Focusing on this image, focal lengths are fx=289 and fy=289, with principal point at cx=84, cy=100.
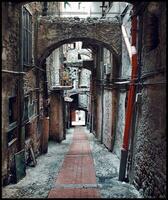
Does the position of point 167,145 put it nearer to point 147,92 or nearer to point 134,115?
point 147,92

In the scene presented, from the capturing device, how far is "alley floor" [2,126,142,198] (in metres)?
7.90

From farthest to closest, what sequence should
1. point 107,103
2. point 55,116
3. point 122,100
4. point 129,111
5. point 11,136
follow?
1. point 55,116
2. point 107,103
3. point 122,100
4. point 129,111
5. point 11,136

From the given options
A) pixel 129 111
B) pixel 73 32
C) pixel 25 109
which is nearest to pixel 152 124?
pixel 129 111

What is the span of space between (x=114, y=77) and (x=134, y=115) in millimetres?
4791

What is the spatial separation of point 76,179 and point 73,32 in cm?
651

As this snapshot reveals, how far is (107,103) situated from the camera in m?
15.4

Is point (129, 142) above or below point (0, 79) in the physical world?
below

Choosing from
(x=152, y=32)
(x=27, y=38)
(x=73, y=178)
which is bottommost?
(x=73, y=178)

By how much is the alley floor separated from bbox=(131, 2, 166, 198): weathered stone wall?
825 mm

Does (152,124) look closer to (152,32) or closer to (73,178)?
(152,32)

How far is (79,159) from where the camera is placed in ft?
41.0

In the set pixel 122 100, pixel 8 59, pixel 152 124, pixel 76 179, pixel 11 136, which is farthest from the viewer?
pixel 122 100

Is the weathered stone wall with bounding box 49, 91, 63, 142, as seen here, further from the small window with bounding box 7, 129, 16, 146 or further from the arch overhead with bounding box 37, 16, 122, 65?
the small window with bounding box 7, 129, 16, 146

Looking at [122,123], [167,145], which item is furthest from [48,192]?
[122,123]
